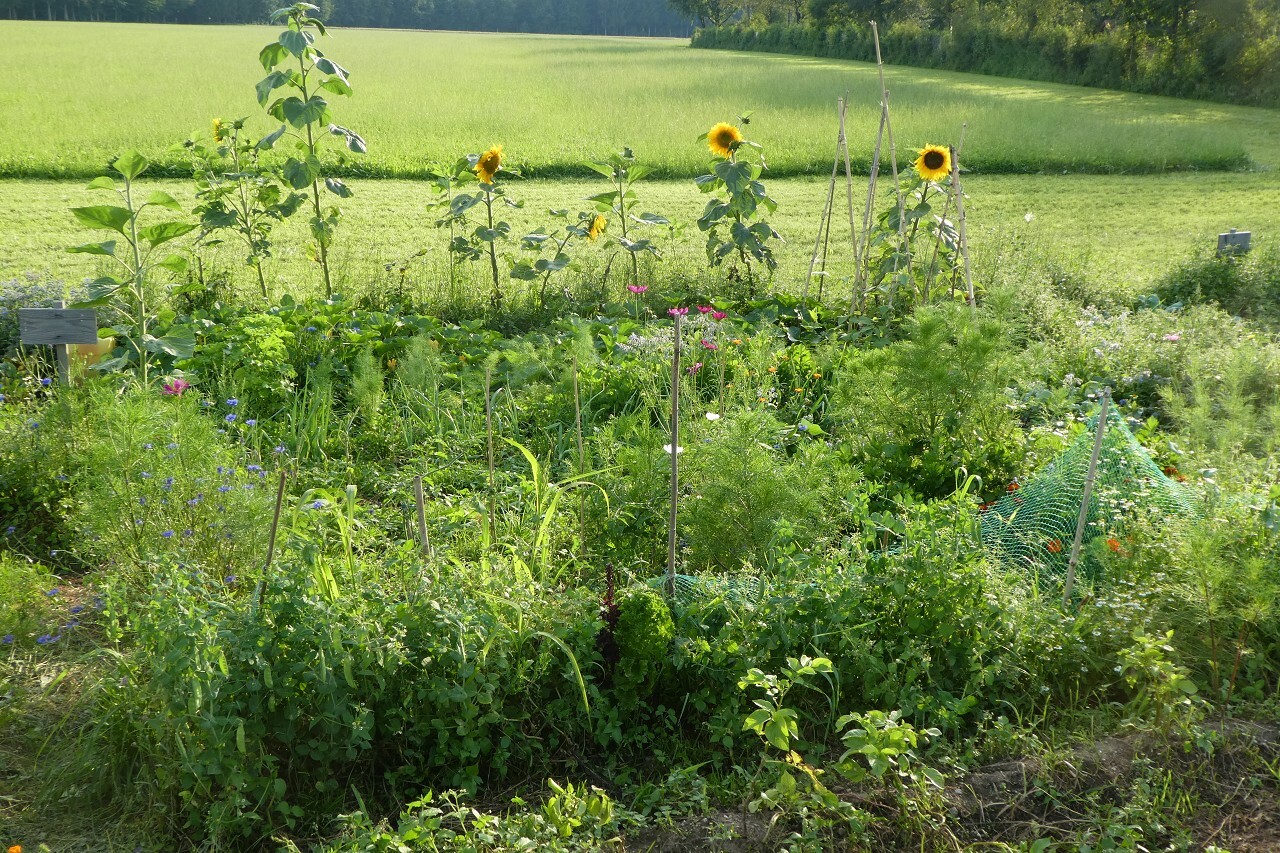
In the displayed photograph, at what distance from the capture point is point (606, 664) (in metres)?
2.42

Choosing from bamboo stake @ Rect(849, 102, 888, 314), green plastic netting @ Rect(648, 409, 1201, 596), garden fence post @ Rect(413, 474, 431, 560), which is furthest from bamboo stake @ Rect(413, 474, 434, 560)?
bamboo stake @ Rect(849, 102, 888, 314)

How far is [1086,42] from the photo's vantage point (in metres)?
24.8

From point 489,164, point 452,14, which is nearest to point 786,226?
point 489,164

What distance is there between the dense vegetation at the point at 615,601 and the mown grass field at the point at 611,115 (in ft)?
23.3

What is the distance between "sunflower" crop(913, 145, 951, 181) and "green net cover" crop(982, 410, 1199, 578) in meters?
1.95

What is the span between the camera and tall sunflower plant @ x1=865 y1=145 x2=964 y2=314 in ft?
15.8

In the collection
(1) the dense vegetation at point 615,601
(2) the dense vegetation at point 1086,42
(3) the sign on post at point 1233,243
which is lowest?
(1) the dense vegetation at point 615,601

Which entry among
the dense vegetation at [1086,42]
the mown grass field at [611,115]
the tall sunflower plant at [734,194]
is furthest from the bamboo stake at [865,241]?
the dense vegetation at [1086,42]

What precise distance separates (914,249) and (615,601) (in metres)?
3.31

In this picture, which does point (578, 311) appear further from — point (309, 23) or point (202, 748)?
point (202, 748)

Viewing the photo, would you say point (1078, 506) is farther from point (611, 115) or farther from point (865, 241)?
point (611, 115)

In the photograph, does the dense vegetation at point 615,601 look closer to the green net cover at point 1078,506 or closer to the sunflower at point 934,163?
the green net cover at point 1078,506

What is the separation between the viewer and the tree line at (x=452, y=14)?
201ft

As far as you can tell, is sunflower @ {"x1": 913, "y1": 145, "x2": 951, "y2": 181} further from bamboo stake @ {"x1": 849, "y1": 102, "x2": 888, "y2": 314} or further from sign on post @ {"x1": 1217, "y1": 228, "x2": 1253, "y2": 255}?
sign on post @ {"x1": 1217, "y1": 228, "x2": 1253, "y2": 255}
